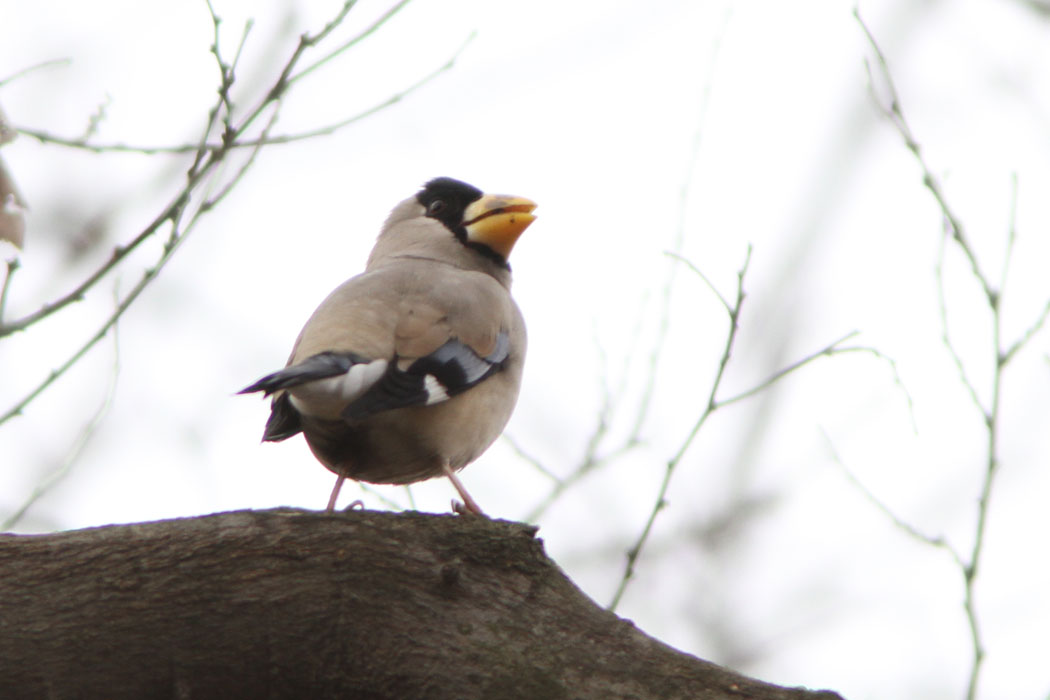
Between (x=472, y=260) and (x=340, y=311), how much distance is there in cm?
164

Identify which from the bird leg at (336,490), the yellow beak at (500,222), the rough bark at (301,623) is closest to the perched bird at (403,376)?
the bird leg at (336,490)

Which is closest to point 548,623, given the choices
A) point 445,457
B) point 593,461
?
point 445,457

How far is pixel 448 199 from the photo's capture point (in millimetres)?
6770

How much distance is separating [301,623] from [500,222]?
12.3 ft

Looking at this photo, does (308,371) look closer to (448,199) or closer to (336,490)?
(336,490)

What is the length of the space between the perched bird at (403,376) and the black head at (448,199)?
32.8 inches

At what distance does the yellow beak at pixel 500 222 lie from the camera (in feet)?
21.0

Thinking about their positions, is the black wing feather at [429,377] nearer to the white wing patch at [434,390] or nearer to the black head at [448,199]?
the white wing patch at [434,390]

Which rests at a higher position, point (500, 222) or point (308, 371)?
point (500, 222)

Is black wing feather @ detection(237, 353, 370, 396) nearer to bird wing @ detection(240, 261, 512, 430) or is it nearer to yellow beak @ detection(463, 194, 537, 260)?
bird wing @ detection(240, 261, 512, 430)

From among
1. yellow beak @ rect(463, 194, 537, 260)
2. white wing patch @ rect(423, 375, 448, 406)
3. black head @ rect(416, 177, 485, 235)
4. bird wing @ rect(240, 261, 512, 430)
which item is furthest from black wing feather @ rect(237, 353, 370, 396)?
black head @ rect(416, 177, 485, 235)

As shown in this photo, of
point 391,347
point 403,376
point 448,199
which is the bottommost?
point 403,376

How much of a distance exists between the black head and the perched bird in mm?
834

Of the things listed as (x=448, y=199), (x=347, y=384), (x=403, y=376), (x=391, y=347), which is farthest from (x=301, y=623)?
(x=448, y=199)
